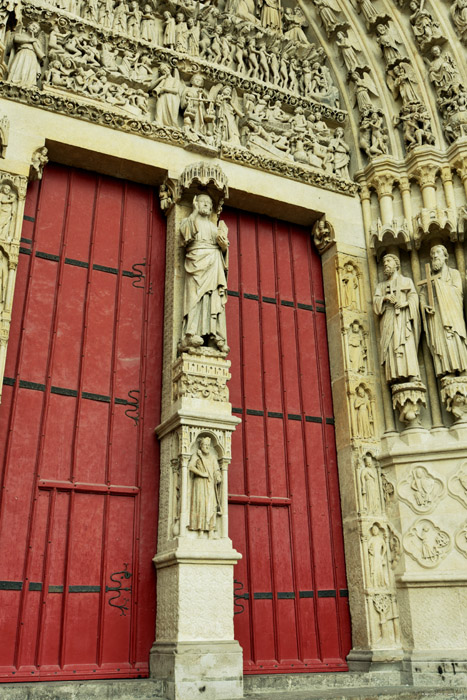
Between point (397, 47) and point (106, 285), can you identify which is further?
point (397, 47)

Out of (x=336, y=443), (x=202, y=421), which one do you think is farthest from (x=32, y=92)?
(x=336, y=443)

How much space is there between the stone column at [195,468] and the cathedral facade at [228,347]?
23mm

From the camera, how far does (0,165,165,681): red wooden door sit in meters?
5.29

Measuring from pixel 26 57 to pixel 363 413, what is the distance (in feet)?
16.7

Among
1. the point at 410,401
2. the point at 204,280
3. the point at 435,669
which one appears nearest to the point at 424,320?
the point at 410,401

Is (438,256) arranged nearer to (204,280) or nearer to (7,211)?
(204,280)

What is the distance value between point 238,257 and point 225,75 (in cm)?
232

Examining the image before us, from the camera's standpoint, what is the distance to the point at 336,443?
702cm

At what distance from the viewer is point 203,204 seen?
21.7 feet

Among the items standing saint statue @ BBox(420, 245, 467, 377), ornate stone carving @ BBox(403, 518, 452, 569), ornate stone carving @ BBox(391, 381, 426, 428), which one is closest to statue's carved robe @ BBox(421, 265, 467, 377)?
standing saint statue @ BBox(420, 245, 467, 377)

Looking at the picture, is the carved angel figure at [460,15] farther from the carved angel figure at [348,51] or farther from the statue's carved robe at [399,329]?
the statue's carved robe at [399,329]

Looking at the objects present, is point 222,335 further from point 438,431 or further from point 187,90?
point 187,90

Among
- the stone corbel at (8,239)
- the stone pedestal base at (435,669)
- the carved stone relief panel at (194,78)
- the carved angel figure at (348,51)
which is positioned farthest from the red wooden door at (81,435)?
the carved angel figure at (348,51)

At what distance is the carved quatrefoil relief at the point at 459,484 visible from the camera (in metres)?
6.25
